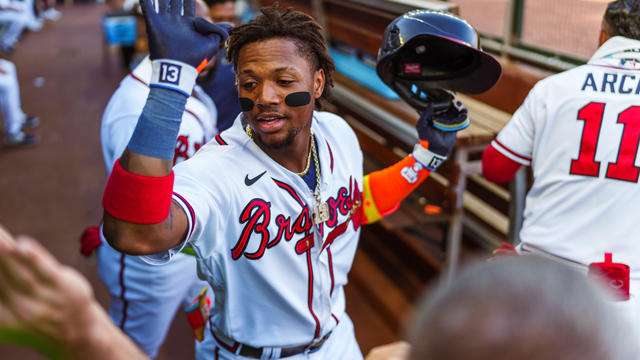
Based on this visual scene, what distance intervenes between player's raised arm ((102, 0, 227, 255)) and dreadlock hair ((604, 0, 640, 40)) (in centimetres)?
150

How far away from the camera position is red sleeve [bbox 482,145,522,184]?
7.19 feet

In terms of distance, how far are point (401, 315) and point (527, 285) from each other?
3182 mm

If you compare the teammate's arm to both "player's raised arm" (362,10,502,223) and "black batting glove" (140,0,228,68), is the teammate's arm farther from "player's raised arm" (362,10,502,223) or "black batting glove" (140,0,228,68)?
"black batting glove" (140,0,228,68)

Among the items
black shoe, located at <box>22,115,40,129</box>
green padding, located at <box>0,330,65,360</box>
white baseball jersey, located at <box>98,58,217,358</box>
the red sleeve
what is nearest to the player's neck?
white baseball jersey, located at <box>98,58,217,358</box>

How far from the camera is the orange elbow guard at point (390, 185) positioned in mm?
2020

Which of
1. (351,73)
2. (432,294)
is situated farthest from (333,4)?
(432,294)

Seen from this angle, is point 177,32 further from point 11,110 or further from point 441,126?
point 11,110

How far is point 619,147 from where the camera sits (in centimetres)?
188

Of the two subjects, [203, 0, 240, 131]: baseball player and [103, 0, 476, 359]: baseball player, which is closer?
[103, 0, 476, 359]: baseball player

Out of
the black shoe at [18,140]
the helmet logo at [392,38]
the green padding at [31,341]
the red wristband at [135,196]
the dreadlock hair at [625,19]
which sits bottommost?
the black shoe at [18,140]

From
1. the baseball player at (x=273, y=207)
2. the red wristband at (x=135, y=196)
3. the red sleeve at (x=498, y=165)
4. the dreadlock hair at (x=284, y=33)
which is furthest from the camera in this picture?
the red sleeve at (x=498, y=165)

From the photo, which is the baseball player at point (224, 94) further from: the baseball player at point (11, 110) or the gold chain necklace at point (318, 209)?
the baseball player at point (11, 110)

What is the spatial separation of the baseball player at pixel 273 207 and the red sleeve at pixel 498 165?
64 cm

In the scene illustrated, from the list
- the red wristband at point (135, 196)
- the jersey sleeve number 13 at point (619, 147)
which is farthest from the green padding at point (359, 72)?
the red wristband at point (135, 196)
